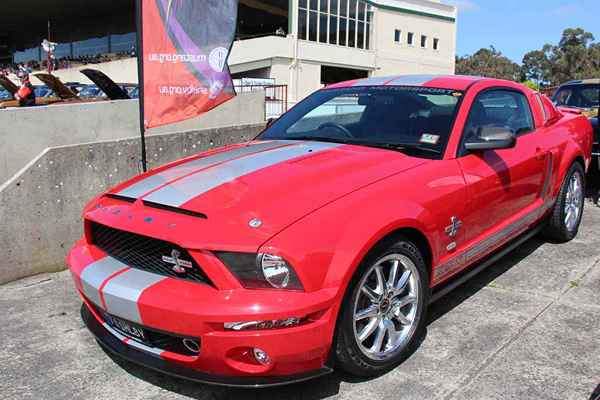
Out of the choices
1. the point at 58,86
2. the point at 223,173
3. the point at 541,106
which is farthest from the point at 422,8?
the point at 223,173

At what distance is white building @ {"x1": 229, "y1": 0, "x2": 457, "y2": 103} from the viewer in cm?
3388

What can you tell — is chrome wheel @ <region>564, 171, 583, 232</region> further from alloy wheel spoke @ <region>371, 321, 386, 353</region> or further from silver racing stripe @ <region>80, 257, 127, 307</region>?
silver racing stripe @ <region>80, 257, 127, 307</region>

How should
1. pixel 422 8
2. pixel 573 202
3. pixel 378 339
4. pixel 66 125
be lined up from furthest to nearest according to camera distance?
1. pixel 422 8
2. pixel 66 125
3. pixel 573 202
4. pixel 378 339

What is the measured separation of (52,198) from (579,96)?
26.3ft

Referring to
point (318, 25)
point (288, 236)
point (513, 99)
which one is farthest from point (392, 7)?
point (288, 236)

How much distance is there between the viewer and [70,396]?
2.72m

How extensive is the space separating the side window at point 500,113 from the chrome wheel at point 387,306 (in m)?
1.14

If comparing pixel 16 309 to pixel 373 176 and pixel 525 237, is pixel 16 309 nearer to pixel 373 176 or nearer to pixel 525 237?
pixel 373 176

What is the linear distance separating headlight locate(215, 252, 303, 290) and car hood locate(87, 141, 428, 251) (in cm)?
6

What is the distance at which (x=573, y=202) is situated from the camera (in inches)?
201

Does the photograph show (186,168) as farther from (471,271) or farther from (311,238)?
(471,271)

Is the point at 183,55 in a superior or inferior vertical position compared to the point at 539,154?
superior

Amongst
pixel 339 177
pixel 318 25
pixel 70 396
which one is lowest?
pixel 70 396

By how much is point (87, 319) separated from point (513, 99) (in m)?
3.58
